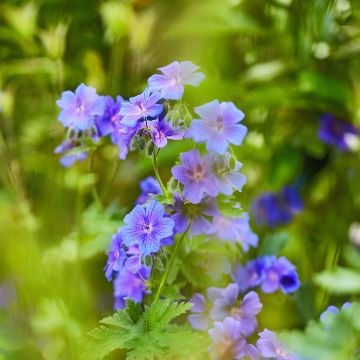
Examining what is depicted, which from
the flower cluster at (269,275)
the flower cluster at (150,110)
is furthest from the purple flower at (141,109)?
the flower cluster at (269,275)

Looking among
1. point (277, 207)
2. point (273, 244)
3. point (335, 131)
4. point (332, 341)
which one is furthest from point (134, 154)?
point (332, 341)

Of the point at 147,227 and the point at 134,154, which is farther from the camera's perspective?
the point at 134,154

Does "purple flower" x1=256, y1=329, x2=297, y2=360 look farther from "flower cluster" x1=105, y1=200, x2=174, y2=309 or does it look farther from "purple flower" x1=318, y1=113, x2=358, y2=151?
"purple flower" x1=318, y1=113, x2=358, y2=151

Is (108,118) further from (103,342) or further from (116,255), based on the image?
(103,342)

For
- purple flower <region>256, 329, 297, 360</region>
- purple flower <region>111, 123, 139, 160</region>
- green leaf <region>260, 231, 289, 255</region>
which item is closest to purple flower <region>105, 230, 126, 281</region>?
purple flower <region>111, 123, 139, 160</region>

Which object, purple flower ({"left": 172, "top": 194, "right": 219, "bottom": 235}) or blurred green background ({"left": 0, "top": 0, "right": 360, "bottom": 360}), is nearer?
purple flower ({"left": 172, "top": 194, "right": 219, "bottom": 235})

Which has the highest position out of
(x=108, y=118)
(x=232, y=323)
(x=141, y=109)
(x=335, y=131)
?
(x=335, y=131)

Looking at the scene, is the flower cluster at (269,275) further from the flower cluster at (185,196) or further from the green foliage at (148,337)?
the green foliage at (148,337)
